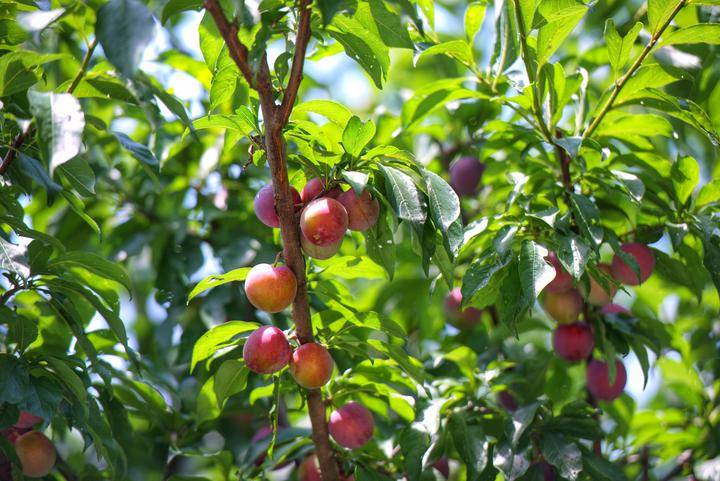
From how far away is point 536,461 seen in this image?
165 centimetres

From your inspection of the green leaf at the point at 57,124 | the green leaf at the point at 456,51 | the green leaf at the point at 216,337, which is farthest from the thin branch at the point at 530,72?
the green leaf at the point at 57,124

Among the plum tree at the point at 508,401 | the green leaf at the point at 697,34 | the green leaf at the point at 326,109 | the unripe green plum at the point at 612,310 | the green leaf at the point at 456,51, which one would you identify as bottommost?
the plum tree at the point at 508,401

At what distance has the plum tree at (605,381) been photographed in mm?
1845

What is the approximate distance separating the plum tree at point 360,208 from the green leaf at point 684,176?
65 centimetres

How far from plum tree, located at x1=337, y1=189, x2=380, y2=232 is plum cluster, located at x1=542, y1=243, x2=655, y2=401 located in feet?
1.48

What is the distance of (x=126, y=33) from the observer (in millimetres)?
991

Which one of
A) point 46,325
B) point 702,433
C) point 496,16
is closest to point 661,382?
point 702,433

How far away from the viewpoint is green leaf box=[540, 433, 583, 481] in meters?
1.52

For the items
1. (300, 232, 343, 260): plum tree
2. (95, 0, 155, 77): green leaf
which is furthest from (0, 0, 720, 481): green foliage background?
(300, 232, 343, 260): plum tree

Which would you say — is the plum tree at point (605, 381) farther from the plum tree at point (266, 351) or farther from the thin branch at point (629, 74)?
the plum tree at point (266, 351)

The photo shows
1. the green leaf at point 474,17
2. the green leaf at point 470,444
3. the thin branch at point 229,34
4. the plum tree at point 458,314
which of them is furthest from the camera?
the plum tree at point 458,314

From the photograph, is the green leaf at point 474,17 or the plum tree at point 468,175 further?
the plum tree at point 468,175

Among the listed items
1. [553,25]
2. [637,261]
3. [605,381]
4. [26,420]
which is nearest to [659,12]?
[553,25]

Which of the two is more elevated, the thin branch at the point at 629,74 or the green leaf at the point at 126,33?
the green leaf at the point at 126,33
